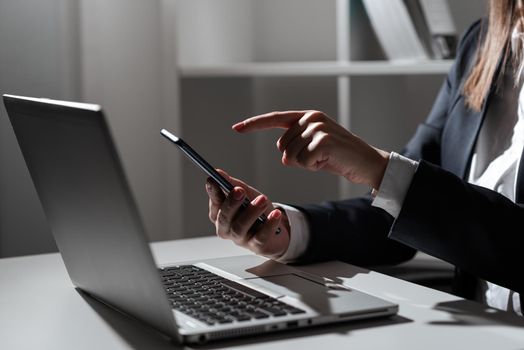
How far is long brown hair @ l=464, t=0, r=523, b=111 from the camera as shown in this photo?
148 centimetres

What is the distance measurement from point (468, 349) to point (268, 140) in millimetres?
1857

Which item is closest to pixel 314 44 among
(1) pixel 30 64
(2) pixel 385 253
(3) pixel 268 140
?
(3) pixel 268 140

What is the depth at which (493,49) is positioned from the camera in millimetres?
1506

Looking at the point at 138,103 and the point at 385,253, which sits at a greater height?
the point at 138,103

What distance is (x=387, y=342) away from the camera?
0.89m

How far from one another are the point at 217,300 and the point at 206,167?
0.18 metres

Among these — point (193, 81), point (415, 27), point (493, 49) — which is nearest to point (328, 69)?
point (415, 27)

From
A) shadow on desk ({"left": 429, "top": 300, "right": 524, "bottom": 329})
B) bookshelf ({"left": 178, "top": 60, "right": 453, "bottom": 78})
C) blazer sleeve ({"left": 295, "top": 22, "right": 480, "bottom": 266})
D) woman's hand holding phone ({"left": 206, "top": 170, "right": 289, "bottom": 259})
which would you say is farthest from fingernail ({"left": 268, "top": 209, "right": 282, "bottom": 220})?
bookshelf ({"left": 178, "top": 60, "right": 453, "bottom": 78})

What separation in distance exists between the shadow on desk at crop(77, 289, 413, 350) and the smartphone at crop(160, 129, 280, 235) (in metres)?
0.20

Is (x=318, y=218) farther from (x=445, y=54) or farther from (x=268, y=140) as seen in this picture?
(x=268, y=140)

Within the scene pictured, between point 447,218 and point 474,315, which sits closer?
point 474,315

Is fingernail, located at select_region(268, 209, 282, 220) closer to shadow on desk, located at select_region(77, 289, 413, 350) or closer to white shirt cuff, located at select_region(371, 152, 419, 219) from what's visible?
white shirt cuff, located at select_region(371, 152, 419, 219)

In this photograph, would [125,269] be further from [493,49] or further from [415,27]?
[415,27]

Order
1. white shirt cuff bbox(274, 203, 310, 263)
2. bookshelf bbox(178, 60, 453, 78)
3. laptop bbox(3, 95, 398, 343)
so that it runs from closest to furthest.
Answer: laptop bbox(3, 95, 398, 343)
white shirt cuff bbox(274, 203, 310, 263)
bookshelf bbox(178, 60, 453, 78)
